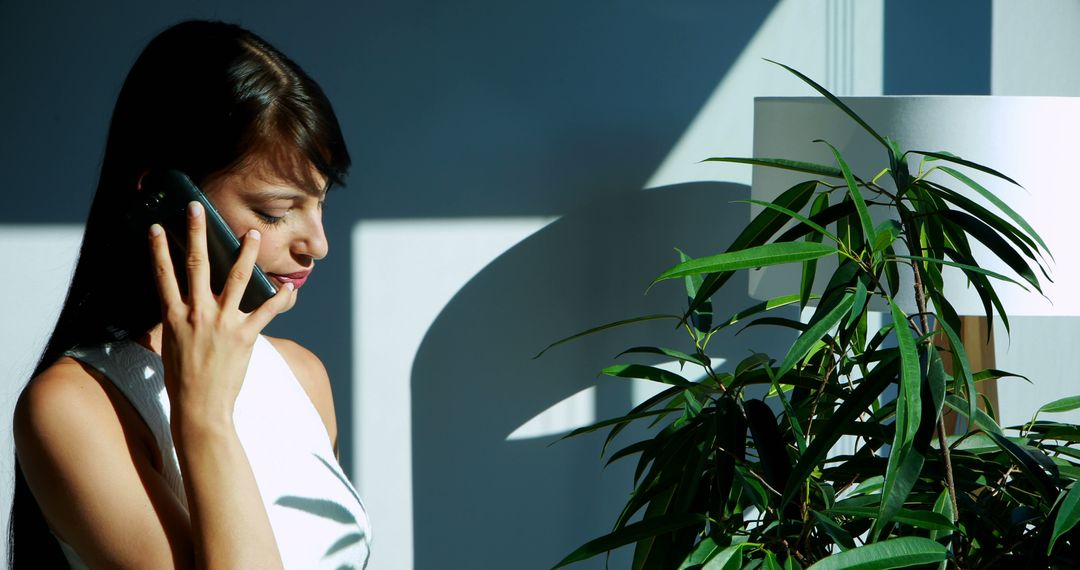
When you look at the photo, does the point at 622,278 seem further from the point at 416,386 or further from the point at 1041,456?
the point at 1041,456

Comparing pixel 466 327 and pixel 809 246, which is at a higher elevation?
pixel 809 246

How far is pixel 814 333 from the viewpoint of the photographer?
933 mm

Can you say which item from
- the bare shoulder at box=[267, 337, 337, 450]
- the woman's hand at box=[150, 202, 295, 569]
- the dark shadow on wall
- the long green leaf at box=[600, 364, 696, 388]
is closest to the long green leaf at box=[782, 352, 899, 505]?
the long green leaf at box=[600, 364, 696, 388]

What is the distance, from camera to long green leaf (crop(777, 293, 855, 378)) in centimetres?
92

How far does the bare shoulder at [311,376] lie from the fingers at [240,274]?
431 millimetres

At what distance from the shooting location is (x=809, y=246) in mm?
962

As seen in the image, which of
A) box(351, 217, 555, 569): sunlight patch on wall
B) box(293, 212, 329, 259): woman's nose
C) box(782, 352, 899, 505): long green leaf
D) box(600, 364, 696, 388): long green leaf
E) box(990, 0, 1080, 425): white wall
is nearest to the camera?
box(782, 352, 899, 505): long green leaf

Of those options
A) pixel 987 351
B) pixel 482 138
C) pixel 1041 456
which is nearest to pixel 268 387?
pixel 482 138

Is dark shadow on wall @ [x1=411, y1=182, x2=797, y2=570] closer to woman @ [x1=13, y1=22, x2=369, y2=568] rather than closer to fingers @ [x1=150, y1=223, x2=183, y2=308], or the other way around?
woman @ [x1=13, y1=22, x2=369, y2=568]

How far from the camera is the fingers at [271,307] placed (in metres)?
1.06

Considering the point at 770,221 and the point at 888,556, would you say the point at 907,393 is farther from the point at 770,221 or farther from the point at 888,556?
the point at 770,221

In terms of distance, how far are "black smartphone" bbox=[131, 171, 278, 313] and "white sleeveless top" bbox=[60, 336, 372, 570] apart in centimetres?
15

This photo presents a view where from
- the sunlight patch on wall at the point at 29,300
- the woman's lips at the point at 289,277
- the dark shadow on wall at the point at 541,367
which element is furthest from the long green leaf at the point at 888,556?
the sunlight patch on wall at the point at 29,300

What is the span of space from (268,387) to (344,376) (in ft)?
1.29
